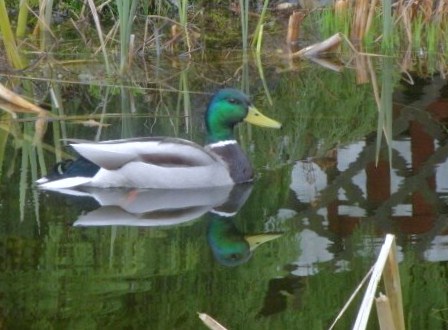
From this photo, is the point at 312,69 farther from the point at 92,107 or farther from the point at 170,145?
the point at 170,145

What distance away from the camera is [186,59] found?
13828 mm

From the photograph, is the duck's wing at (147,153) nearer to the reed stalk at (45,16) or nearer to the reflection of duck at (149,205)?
the reflection of duck at (149,205)

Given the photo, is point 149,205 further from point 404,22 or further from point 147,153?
point 404,22

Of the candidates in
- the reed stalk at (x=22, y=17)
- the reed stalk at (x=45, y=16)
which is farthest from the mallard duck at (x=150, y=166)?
the reed stalk at (x=22, y=17)

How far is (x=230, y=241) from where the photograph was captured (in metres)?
6.75

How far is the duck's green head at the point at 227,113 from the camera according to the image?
8.50m

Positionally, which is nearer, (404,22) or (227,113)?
(227,113)

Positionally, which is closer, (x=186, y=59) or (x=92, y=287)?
(x=92, y=287)

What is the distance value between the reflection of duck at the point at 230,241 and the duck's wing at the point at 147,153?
2.99ft

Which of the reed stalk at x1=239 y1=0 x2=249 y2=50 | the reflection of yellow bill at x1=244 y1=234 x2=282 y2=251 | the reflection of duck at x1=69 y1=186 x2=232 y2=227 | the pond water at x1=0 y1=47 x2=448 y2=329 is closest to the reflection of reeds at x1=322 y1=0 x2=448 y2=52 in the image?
the pond water at x1=0 y1=47 x2=448 y2=329

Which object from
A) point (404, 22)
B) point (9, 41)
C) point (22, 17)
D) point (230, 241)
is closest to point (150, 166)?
point (230, 241)

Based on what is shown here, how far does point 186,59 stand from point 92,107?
3.36m

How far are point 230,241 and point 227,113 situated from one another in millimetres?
1905

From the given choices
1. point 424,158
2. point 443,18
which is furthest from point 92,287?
point 443,18
